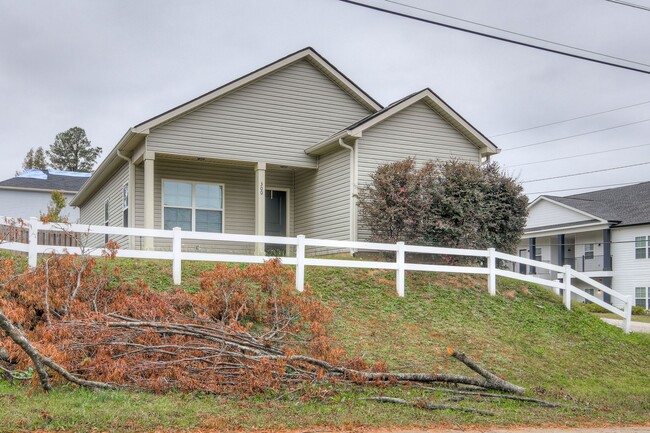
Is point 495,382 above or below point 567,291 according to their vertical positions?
below

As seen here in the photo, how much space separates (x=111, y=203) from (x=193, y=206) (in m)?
4.69

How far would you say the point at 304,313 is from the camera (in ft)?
38.7

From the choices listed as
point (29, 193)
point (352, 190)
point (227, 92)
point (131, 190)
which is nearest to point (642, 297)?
point (352, 190)

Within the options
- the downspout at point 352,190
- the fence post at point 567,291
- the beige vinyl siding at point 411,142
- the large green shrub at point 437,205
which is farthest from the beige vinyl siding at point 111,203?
the fence post at point 567,291

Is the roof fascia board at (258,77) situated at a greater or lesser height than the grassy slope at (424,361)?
greater

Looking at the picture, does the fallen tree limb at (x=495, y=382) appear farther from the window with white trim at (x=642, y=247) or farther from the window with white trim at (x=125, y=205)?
the window with white trim at (x=642, y=247)

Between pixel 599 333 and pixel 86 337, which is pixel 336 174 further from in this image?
pixel 86 337

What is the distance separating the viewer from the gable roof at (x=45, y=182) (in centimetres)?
4447

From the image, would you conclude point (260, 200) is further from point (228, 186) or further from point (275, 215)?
point (275, 215)

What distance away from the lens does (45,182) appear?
4588cm

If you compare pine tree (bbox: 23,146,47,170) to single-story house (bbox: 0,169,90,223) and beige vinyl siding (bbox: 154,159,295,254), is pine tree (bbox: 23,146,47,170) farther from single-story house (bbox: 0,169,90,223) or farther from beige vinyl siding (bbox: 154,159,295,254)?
beige vinyl siding (bbox: 154,159,295,254)

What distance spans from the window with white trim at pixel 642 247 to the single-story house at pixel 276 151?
18498mm

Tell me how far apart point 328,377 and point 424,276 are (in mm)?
7729

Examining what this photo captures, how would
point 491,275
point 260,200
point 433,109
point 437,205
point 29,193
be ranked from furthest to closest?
point 29,193
point 433,109
point 260,200
point 437,205
point 491,275
